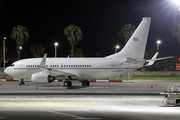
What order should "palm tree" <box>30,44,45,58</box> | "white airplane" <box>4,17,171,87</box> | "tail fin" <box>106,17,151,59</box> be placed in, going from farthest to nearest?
1. "palm tree" <box>30,44,45,58</box>
2. "tail fin" <box>106,17,151,59</box>
3. "white airplane" <box>4,17,171,87</box>

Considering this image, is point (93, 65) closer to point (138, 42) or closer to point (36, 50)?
point (138, 42)

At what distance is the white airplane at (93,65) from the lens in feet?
125

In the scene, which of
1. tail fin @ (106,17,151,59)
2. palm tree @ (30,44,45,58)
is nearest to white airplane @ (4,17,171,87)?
tail fin @ (106,17,151,59)

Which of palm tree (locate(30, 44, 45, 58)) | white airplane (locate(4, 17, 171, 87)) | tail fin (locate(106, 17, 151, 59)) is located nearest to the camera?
white airplane (locate(4, 17, 171, 87))

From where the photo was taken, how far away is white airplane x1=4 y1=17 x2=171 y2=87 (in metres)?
38.0

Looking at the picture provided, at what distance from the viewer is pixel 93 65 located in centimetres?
4019

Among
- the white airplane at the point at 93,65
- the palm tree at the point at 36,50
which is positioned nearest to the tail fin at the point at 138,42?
the white airplane at the point at 93,65

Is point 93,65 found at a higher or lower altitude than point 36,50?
lower

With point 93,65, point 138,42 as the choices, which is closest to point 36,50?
point 93,65

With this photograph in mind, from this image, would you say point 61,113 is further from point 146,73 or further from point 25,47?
point 25,47

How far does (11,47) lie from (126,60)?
98.9m

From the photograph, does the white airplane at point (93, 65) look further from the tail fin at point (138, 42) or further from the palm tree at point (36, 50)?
the palm tree at point (36, 50)

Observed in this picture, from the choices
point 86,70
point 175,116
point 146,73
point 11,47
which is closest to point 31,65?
point 86,70

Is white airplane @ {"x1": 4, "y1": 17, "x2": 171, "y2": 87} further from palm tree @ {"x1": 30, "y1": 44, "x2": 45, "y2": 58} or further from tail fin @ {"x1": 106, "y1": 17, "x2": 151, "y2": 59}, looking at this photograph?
palm tree @ {"x1": 30, "y1": 44, "x2": 45, "y2": 58}
